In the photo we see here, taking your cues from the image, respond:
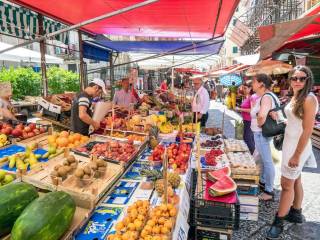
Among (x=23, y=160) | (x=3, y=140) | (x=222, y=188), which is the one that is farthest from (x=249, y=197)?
(x=3, y=140)

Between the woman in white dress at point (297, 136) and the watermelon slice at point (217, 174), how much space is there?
30.0 inches

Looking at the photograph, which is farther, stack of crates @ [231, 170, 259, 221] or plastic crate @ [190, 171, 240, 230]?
stack of crates @ [231, 170, 259, 221]

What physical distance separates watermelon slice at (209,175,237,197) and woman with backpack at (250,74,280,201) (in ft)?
5.50

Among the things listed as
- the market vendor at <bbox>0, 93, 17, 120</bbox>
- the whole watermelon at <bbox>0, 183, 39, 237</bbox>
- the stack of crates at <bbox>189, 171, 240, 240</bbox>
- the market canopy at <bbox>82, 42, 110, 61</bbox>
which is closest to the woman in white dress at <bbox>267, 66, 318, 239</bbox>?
the stack of crates at <bbox>189, 171, 240, 240</bbox>

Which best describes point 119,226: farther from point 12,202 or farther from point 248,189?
point 248,189

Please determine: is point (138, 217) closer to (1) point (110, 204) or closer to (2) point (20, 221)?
(1) point (110, 204)

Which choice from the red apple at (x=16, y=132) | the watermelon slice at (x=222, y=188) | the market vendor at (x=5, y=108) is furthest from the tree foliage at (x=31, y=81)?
the watermelon slice at (x=222, y=188)

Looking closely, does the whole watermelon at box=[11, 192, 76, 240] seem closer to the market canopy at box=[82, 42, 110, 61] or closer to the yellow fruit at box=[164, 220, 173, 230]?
the yellow fruit at box=[164, 220, 173, 230]

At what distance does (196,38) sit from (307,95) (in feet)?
22.5

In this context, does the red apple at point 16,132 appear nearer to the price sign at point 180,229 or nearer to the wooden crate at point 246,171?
the price sign at point 180,229

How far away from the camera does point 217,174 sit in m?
3.73

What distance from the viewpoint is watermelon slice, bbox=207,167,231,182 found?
364cm

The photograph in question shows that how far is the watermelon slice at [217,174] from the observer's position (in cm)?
364

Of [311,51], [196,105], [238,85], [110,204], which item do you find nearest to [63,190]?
[110,204]
